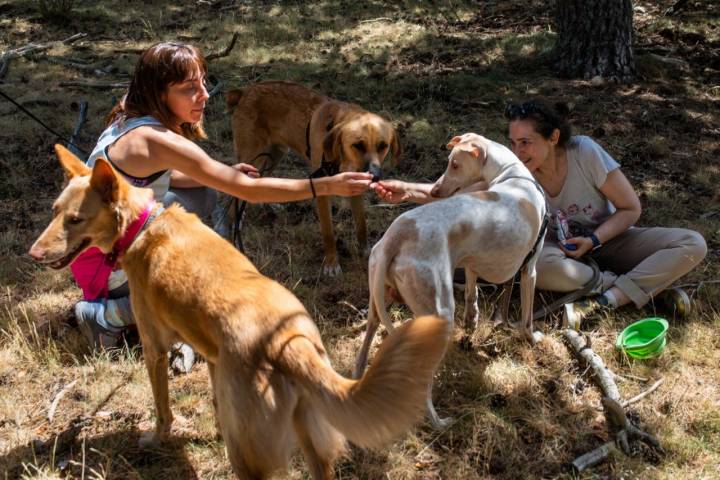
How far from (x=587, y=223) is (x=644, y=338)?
95 cm

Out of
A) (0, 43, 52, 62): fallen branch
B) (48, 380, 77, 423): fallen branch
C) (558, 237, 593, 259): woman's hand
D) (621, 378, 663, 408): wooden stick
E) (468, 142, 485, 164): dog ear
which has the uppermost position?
(0, 43, 52, 62): fallen branch

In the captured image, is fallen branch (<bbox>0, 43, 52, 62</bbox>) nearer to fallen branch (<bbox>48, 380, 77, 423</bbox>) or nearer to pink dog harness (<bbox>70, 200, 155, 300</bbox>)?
pink dog harness (<bbox>70, 200, 155, 300</bbox>)

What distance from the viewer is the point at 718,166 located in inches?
243

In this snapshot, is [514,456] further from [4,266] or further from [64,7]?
[64,7]

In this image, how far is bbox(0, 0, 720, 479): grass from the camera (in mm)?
3152

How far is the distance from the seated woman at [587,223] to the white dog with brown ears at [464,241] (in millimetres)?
383

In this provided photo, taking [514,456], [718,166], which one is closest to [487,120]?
[718,166]

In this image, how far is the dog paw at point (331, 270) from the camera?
5.00 meters

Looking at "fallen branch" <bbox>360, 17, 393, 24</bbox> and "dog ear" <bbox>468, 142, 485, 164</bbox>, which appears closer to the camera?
"dog ear" <bbox>468, 142, 485, 164</bbox>

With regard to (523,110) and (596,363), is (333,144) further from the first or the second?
(596,363)

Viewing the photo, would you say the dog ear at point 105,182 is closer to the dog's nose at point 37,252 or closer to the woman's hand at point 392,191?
the dog's nose at point 37,252

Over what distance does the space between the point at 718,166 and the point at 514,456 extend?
4.67 metres

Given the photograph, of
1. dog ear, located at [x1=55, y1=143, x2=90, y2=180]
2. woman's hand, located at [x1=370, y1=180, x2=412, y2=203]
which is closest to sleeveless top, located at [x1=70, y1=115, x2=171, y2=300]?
dog ear, located at [x1=55, y1=143, x2=90, y2=180]

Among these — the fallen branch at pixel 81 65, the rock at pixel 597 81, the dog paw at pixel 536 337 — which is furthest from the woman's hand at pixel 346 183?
the fallen branch at pixel 81 65
